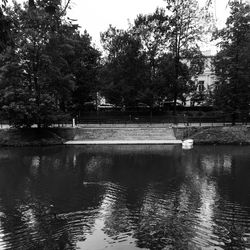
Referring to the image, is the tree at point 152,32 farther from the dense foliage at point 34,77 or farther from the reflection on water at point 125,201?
the reflection on water at point 125,201

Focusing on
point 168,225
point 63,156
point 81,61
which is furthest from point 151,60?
point 168,225

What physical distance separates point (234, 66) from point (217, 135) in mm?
7976

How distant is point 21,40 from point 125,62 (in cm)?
1345

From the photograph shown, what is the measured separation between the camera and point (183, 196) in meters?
15.2

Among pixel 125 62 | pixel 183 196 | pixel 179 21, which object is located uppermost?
pixel 179 21

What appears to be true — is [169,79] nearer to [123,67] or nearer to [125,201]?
[123,67]

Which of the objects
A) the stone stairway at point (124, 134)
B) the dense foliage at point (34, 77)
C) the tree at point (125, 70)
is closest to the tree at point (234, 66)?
the stone stairway at point (124, 134)

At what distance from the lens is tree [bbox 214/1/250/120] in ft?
116

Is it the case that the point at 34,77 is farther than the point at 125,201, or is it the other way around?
the point at 34,77

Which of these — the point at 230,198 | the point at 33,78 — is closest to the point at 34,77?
the point at 33,78

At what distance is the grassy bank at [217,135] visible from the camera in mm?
32594

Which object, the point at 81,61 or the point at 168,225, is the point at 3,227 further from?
the point at 81,61

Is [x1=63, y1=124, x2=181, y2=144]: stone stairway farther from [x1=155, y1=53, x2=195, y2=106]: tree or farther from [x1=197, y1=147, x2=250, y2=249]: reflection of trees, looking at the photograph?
[x1=197, y1=147, x2=250, y2=249]: reflection of trees

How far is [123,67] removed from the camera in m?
40.7
